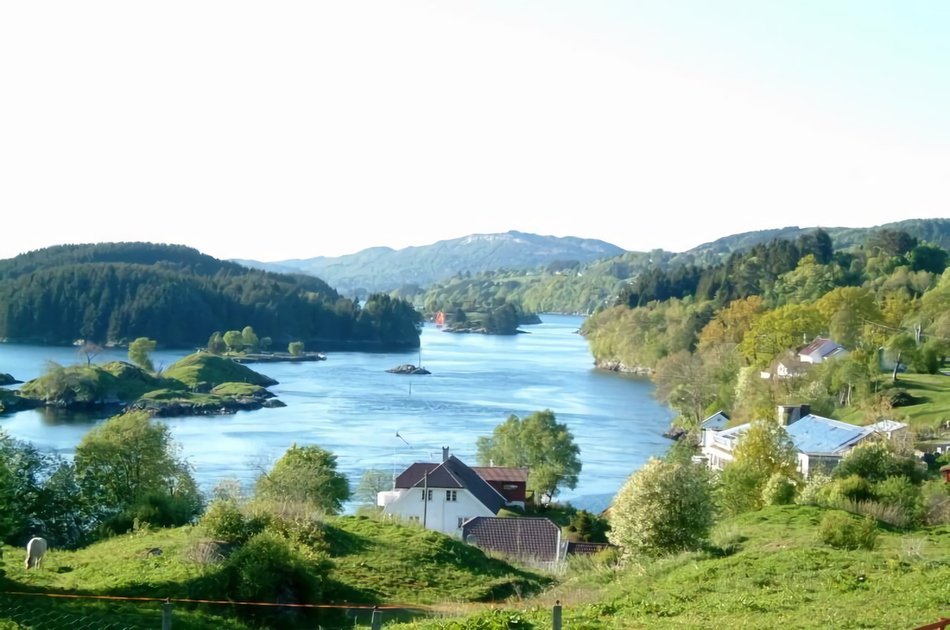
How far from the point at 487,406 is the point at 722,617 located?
136 feet

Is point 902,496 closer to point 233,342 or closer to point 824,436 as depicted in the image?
point 824,436

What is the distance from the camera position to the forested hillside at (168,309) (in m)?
99.2

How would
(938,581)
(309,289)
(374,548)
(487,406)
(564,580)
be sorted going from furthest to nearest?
(309,289) < (487,406) < (374,548) < (564,580) < (938,581)

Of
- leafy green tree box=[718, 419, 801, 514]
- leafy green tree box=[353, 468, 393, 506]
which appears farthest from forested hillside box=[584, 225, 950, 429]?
leafy green tree box=[353, 468, 393, 506]

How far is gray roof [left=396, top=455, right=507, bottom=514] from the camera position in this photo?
79.5 ft

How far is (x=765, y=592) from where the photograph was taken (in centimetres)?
923

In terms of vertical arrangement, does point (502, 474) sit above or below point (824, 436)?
below

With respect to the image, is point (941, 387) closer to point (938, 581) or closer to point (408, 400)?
point (408, 400)

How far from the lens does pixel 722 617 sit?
816 centimetres

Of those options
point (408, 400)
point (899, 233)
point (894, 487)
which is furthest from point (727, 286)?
point (894, 487)

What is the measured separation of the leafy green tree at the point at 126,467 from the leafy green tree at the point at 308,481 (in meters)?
1.53

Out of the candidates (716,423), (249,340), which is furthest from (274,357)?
(716,423)

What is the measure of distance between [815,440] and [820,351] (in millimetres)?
19322

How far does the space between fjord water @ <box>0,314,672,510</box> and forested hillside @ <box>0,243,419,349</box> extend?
17.0 m
